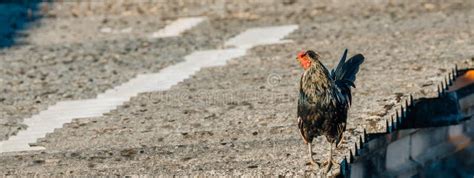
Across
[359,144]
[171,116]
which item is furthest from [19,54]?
[359,144]

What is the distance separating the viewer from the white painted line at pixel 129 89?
55.1 feet

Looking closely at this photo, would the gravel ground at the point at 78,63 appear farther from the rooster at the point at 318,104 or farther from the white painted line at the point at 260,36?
the rooster at the point at 318,104

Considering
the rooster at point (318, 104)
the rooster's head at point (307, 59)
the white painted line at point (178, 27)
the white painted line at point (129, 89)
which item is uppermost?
the rooster's head at point (307, 59)

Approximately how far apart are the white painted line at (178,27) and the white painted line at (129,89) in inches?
56.9

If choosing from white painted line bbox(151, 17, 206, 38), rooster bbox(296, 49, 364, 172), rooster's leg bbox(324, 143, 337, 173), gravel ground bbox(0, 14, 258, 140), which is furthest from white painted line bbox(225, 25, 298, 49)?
rooster's leg bbox(324, 143, 337, 173)

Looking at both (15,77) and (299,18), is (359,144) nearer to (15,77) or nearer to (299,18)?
(15,77)

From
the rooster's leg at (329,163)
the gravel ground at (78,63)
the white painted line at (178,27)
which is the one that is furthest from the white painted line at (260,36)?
the rooster's leg at (329,163)

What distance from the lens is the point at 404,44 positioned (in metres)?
22.6

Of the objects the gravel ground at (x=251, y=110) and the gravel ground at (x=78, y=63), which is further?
the gravel ground at (x=78, y=63)

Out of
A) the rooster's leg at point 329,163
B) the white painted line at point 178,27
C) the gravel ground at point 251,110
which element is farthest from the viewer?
the white painted line at point 178,27

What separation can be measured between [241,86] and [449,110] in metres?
3.48

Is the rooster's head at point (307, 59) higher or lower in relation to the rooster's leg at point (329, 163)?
higher

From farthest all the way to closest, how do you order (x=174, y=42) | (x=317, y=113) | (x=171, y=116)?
(x=174, y=42)
(x=171, y=116)
(x=317, y=113)

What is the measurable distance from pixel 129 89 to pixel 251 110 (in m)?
3.85
